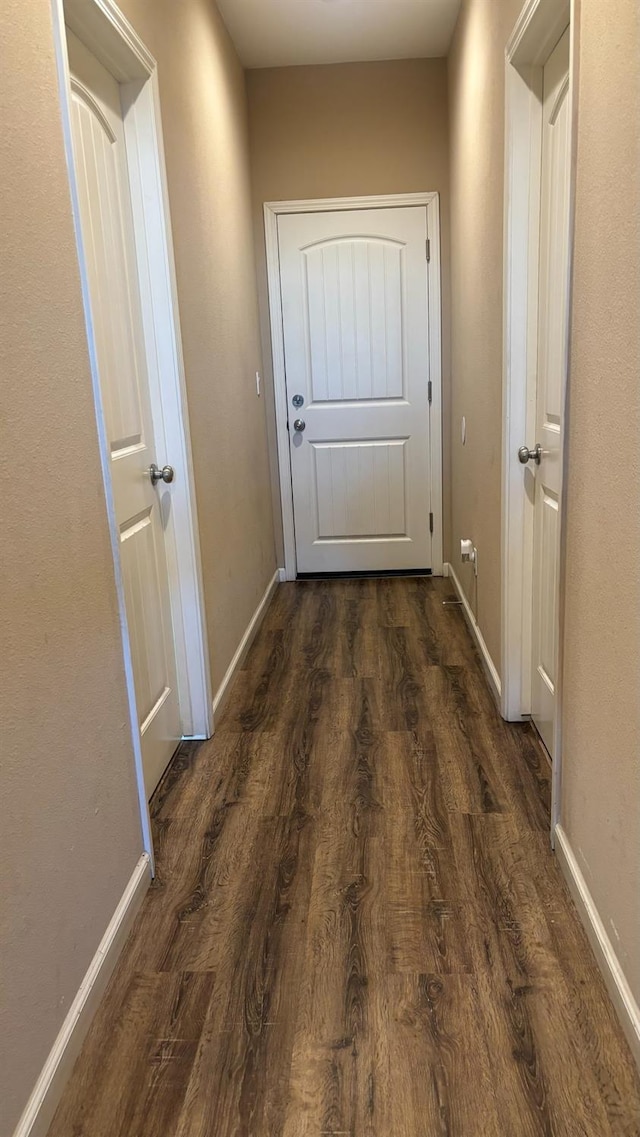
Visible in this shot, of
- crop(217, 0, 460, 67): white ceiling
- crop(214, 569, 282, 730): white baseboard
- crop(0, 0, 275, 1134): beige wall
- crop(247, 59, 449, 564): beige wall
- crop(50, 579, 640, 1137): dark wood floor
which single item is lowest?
crop(50, 579, 640, 1137): dark wood floor

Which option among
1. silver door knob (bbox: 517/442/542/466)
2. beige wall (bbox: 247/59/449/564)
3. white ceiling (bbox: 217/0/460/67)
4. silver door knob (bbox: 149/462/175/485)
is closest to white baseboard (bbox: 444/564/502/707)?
silver door knob (bbox: 517/442/542/466)

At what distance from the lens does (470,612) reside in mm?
3586

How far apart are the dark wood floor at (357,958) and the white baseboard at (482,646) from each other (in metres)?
0.11

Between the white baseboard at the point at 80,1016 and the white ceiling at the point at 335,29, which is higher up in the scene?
the white ceiling at the point at 335,29

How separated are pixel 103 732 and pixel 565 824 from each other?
1.08 meters

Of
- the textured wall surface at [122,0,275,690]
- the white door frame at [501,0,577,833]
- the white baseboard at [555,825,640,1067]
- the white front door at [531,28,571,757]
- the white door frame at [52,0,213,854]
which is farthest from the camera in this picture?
the textured wall surface at [122,0,275,690]

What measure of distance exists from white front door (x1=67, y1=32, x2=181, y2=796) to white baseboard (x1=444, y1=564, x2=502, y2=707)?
1128 mm

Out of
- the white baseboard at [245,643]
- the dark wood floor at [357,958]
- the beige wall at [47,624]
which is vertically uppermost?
the beige wall at [47,624]

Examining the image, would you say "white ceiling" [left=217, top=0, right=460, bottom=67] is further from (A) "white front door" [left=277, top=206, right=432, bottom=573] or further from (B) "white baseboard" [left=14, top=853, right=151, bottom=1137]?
(B) "white baseboard" [left=14, top=853, right=151, bottom=1137]

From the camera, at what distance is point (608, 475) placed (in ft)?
4.67

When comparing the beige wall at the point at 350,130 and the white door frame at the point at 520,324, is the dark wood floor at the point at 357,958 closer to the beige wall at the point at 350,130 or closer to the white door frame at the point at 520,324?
the white door frame at the point at 520,324

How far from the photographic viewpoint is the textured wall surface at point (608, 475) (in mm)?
1289

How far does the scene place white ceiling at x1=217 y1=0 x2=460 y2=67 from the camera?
10.9ft

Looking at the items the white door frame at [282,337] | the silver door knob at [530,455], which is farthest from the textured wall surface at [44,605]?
the white door frame at [282,337]
